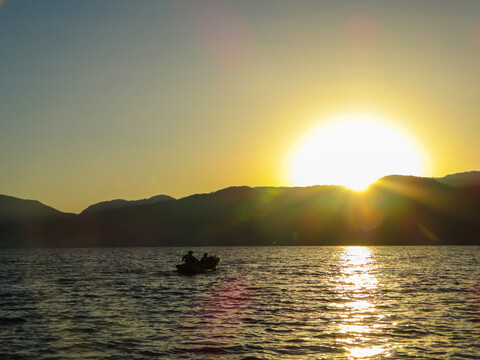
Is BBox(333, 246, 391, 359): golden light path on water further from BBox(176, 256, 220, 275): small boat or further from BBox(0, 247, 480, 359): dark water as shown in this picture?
BBox(176, 256, 220, 275): small boat

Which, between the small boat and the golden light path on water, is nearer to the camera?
the golden light path on water

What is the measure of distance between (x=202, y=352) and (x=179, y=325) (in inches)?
303

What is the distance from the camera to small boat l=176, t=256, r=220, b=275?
7750cm

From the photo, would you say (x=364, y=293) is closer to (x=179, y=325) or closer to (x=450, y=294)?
(x=450, y=294)

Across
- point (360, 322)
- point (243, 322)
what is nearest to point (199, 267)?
point (243, 322)

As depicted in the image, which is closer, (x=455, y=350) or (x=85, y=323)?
(x=455, y=350)

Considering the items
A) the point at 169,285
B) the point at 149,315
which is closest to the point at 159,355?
the point at 149,315

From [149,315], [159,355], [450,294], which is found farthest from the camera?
[450,294]

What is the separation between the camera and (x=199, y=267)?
79938 mm

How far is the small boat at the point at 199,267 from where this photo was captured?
77500 millimetres

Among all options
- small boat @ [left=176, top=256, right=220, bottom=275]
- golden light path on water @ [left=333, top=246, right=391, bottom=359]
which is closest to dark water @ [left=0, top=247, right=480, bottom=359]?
golden light path on water @ [left=333, top=246, right=391, bottom=359]

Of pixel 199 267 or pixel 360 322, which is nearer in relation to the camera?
pixel 360 322

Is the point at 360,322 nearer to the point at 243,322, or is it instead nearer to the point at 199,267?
the point at 243,322

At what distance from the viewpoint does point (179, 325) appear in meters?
33.3
